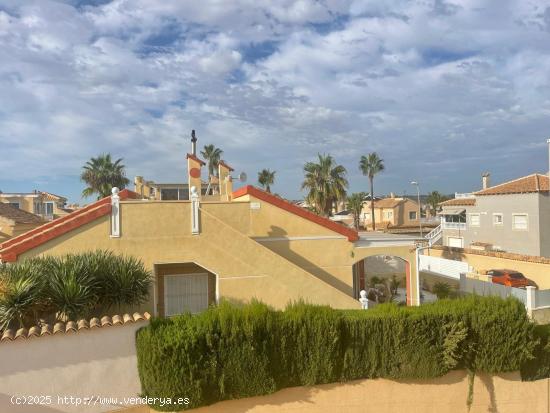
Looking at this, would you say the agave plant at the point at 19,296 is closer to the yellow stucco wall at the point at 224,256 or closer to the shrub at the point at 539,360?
the yellow stucco wall at the point at 224,256

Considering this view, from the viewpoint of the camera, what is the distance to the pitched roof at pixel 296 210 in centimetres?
1830

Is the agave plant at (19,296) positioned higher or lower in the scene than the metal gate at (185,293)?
higher

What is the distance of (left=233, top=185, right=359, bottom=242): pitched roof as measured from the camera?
18.3 meters

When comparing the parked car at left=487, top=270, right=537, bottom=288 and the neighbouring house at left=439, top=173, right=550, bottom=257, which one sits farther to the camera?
the neighbouring house at left=439, top=173, right=550, bottom=257

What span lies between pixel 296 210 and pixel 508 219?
28468mm

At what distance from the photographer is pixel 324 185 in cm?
5175

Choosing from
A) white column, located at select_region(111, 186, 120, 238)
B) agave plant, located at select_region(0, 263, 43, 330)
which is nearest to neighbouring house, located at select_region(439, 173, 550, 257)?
white column, located at select_region(111, 186, 120, 238)

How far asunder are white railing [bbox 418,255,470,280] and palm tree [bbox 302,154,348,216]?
18.8 meters

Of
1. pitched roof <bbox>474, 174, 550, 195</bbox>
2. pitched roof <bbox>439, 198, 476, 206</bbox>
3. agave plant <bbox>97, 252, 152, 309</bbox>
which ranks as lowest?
agave plant <bbox>97, 252, 152, 309</bbox>

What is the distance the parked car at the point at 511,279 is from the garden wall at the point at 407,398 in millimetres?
13798

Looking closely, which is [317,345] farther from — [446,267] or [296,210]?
[446,267]

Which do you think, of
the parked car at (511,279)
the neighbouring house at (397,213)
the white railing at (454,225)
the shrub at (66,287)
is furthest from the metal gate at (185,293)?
the neighbouring house at (397,213)

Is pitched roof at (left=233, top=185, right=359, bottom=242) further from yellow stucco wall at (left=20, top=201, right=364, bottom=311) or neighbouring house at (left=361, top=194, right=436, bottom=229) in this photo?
neighbouring house at (left=361, top=194, right=436, bottom=229)

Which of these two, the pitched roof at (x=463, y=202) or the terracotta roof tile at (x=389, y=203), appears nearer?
the pitched roof at (x=463, y=202)
